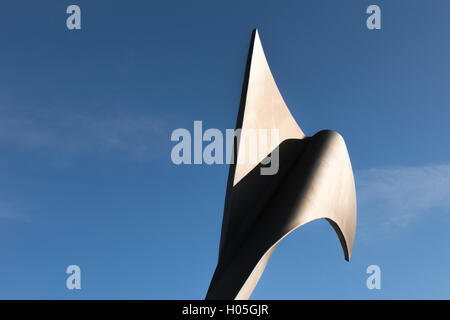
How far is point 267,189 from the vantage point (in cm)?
1527

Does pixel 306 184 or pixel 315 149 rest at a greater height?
pixel 315 149

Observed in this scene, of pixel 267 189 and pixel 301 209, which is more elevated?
pixel 267 189

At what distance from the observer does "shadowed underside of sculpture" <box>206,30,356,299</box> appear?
13023mm

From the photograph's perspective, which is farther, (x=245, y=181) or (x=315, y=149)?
(x=315, y=149)

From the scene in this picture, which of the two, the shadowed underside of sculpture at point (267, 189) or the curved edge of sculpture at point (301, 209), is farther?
the shadowed underside of sculpture at point (267, 189)

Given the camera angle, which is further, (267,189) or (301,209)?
(267,189)

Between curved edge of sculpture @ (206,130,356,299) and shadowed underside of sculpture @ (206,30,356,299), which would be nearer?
curved edge of sculpture @ (206,130,356,299)

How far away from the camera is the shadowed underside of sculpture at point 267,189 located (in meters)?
13.0

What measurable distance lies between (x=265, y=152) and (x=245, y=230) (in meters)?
2.93
